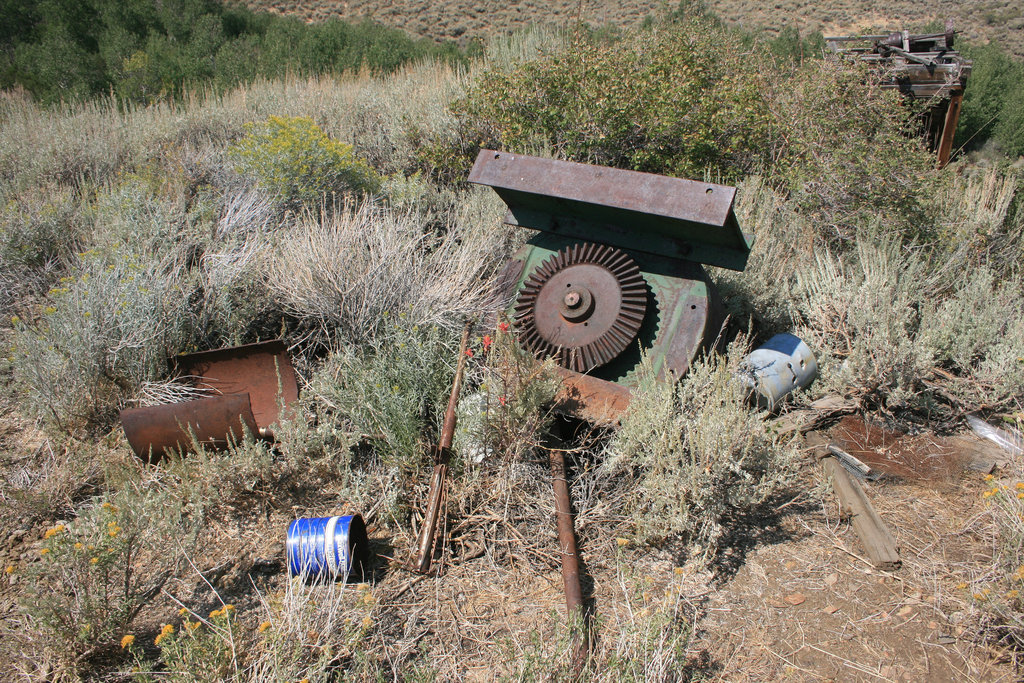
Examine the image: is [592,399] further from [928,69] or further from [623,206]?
[928,69]

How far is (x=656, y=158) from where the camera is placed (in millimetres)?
6430

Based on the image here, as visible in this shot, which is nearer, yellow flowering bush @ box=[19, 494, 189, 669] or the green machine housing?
yellow flowering bush @ box=[19, 494, 189, 669]

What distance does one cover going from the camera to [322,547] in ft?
9.68

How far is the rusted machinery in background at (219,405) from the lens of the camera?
3482 millimetres

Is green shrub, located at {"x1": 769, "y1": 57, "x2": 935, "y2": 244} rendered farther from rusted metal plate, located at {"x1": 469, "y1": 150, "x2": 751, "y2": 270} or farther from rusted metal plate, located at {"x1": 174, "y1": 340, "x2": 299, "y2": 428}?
rusted metal plate, located at {"x1": 174, "y1": 340, "x2": 299, "y2": 428}

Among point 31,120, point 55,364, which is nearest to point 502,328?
point 55,364

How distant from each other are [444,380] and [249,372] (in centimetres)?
125

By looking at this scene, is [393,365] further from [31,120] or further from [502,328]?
[31,120]

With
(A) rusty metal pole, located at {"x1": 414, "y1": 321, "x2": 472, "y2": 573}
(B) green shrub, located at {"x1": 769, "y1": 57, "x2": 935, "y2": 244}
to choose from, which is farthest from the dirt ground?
(B) green shrub, located at {"x1": 769, "y1": 57, "x2": 935, "y2": 244}

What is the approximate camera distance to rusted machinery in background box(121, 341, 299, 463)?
11.4 ft

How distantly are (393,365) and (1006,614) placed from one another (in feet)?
10.4

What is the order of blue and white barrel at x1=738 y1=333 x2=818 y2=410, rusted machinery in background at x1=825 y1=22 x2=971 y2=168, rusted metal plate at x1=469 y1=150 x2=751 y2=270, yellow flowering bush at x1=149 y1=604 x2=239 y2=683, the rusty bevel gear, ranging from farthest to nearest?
rusted machinery in background at x1=825 y1=22 x2=971 y2=168, blue and white barrel at x1=738 y1=333 x2=818 y2=410, the rusty bevel gear, rusted metal plate at x1=469 y1=150 x2=751 y2=270, yellow flowering bush at x1=149 y1=604 x2=239 y2=683

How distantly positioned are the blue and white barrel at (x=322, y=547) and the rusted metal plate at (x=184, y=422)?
774 millimetres

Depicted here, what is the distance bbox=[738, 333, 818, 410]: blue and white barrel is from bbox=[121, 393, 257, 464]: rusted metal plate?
282 centimetres
